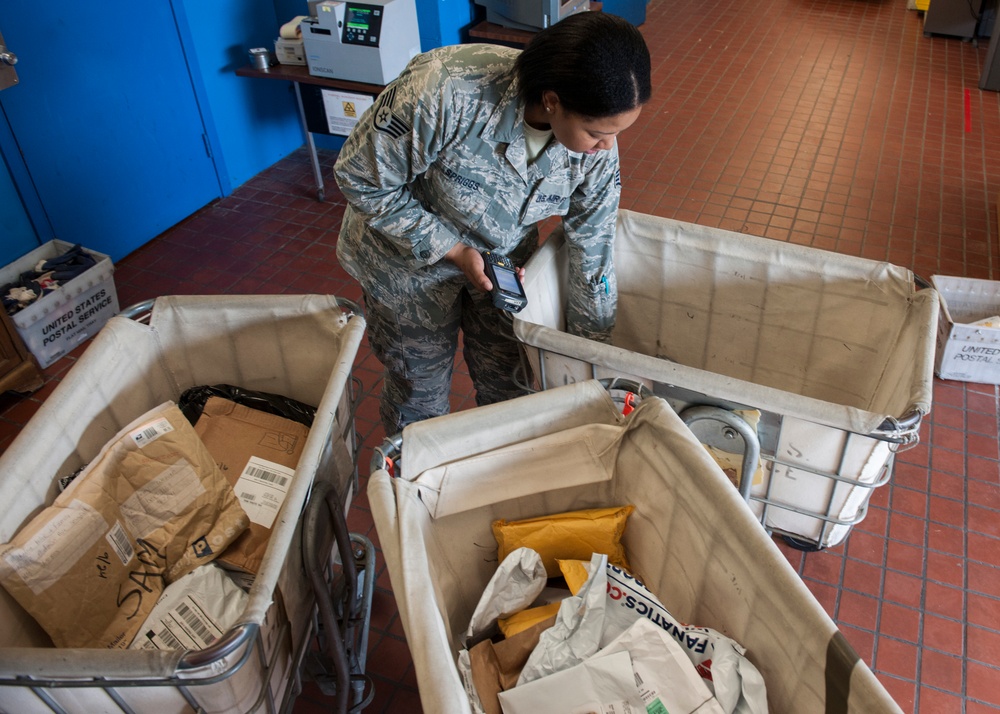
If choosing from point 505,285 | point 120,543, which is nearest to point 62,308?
point 120,543

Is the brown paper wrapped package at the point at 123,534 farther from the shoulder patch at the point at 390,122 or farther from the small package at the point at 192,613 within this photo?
the shoulder patch at the point at 390,122

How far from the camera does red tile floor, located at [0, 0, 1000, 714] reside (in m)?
2.04

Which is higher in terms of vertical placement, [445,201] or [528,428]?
[445,201]

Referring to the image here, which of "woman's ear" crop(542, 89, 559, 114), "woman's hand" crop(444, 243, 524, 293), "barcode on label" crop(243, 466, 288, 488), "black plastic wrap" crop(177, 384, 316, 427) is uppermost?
"woman's ear" crop(542, 89, 559, 114)

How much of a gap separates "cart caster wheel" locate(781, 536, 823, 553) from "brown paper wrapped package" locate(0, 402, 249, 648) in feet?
4.73

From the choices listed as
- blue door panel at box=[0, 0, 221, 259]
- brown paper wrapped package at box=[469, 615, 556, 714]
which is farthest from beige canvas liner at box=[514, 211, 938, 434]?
blue door panel at box=[0, 0, 221, 259]

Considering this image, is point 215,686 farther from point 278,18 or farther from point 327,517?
point 278,18

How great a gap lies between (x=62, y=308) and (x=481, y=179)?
2.14 metres

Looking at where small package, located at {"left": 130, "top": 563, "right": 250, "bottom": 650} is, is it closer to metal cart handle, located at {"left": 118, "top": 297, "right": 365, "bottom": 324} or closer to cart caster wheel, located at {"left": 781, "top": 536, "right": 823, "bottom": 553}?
metal cart handle, located at {"left": 118, "top": 297, "right": 365, "bottom": 324}

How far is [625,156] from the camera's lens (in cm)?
425

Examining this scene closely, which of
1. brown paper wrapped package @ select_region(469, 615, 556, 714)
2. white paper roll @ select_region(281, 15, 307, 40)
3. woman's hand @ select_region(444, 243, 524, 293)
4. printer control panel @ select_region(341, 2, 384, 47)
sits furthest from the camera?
white paper roll @ select_region(281, 15, 307, 40)

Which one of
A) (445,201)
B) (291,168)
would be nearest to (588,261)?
(445,201)

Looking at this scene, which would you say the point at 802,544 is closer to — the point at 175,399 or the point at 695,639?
the point at 695,639

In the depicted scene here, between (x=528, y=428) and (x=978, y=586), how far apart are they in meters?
1.57
